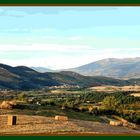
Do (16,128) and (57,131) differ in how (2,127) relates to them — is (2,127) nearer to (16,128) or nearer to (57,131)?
(16,128)

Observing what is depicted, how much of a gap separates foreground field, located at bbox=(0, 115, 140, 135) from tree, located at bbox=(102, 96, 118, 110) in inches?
271

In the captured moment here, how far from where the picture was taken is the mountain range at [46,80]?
92.3 feet

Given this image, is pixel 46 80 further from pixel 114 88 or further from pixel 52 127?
pixel 52 127

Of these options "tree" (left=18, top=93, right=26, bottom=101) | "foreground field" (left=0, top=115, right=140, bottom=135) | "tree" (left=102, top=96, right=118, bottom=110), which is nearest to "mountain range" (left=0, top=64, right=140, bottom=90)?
"tree" (left=102, top=96, right=118, bottom=110)

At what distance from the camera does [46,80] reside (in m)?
29.1

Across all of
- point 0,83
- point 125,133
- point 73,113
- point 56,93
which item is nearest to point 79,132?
point 125,133

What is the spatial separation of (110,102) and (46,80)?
434 cm

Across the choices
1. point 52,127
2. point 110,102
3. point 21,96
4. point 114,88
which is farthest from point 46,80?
point 52,127

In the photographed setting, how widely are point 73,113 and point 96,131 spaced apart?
165 inches

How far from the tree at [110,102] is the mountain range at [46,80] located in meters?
0.99

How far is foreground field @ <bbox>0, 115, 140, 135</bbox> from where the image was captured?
1914cm

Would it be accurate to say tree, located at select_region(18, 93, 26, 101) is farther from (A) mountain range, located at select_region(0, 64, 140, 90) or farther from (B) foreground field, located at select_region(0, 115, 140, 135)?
(B) foreground field, located at select_region(0, 115, 140, 135)

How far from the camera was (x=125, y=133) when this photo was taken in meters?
19.7

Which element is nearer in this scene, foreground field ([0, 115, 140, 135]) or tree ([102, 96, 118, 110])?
foreground field ([0, 115, 140, 135])
